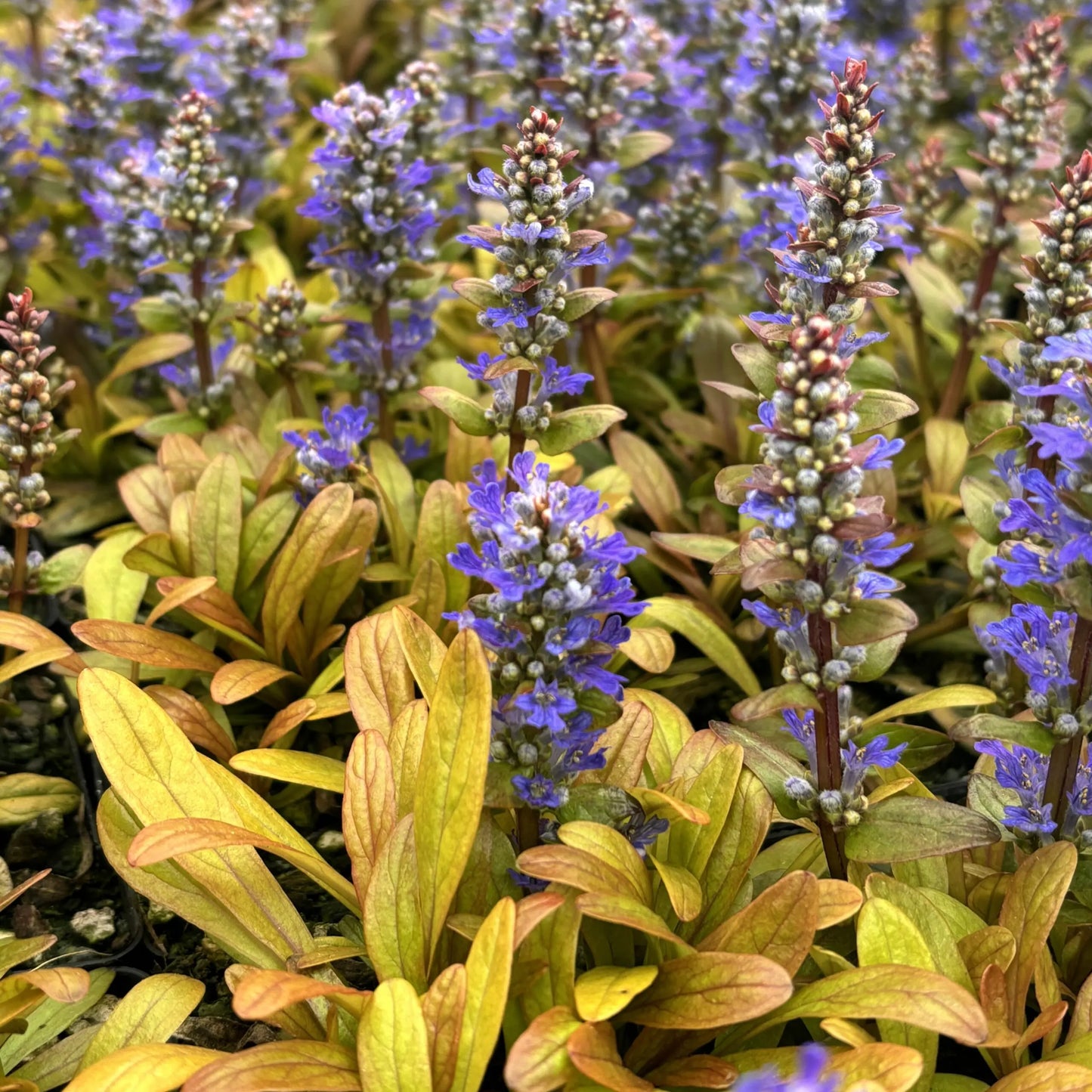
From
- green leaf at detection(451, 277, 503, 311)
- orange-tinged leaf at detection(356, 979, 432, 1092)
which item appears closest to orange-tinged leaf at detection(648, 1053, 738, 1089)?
orange-tinged leaf at detection(356, 979, 432, 1092)

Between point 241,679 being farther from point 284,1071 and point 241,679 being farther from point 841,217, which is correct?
point 841,217

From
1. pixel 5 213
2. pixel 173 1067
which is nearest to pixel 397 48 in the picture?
pixel 5 213

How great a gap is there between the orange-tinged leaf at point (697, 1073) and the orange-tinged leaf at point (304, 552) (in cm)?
179

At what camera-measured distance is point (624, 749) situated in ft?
10.6

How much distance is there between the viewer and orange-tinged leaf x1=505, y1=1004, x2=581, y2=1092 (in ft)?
8.07

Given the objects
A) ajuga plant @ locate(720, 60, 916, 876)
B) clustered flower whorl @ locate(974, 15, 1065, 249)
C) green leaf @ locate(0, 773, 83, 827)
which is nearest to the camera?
ajuga plant @ locate(720, 60, 916, 876)

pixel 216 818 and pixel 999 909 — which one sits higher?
pixel 216 818

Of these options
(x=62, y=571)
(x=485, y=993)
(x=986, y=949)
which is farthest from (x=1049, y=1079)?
(x=62, y=571)

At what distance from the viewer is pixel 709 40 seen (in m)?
6.34

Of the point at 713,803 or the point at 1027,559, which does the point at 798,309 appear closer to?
the point at 1027,559

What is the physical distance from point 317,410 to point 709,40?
305 cm

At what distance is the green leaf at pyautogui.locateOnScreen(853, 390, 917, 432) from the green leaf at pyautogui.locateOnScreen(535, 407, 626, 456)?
68cm

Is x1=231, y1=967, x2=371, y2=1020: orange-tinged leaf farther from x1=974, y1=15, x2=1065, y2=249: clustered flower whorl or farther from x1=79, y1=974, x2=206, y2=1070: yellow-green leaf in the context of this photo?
x1=974, y1=15, x2=1065, y2=249: clustered flower whorl

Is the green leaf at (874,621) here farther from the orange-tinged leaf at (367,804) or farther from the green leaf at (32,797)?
the green leaf at (32,797)
